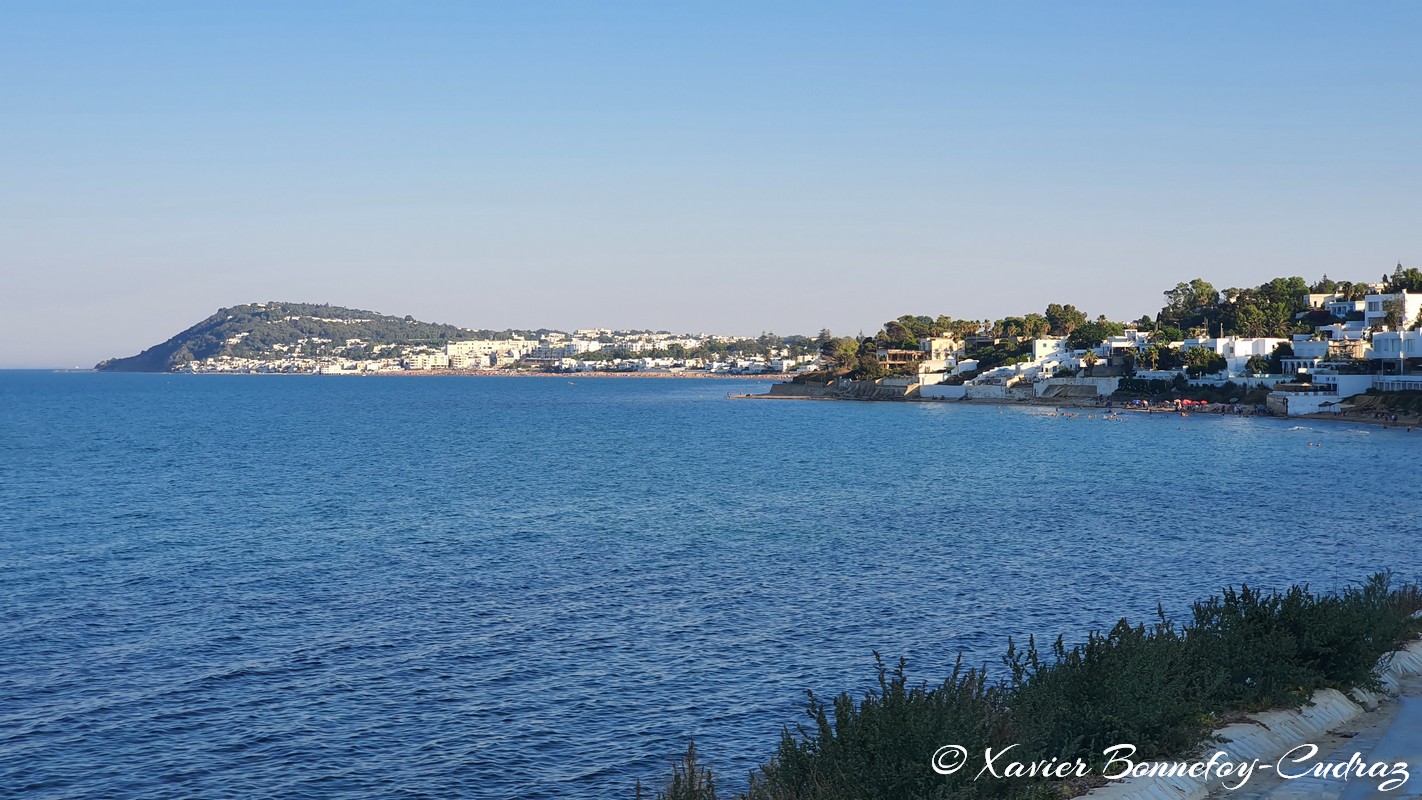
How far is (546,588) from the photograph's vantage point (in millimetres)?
34375

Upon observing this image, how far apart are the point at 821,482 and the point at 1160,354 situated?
106871 mm

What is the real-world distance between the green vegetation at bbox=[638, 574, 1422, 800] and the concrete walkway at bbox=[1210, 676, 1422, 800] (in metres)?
0.74

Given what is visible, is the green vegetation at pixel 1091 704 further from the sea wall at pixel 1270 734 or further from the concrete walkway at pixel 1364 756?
the concrete walkway at pixel 1364 756

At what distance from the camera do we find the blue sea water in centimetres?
2102

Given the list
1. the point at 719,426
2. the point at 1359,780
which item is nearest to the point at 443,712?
the point at 1359,780

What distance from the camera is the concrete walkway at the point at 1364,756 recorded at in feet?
47.4

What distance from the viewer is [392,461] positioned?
82688mm

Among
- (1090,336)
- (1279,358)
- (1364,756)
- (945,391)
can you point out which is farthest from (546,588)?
(1090,336)

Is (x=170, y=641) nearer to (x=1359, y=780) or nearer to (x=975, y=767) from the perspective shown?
(x=975, y=767)

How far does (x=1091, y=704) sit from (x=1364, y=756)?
399cm

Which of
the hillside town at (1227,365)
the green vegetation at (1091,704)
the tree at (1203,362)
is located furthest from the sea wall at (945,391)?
the green vegetation at (1091,704)

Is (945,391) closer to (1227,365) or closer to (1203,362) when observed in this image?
(1203,362)

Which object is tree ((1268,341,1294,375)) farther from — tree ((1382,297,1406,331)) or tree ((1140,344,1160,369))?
tree ((1140,344,1160,369))

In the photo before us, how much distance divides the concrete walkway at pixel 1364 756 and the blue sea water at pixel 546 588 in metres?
8.51
